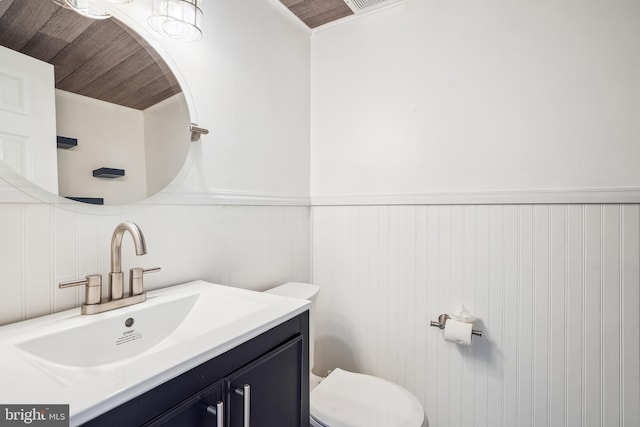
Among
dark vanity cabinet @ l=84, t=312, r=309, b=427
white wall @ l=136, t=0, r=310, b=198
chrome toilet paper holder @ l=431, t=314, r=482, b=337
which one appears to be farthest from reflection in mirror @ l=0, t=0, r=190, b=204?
chrome toilet paper holder @ l=431, t=314, r=482, b=337

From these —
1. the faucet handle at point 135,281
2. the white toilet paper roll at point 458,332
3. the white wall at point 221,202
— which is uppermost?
the white wall at point 221,202

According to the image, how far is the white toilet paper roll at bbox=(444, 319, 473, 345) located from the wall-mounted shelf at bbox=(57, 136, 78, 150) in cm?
147

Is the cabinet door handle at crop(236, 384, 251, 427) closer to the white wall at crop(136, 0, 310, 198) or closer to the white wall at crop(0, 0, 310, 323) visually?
the white wall at crop(0, 0, 310, 323)

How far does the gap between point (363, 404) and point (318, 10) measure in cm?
182

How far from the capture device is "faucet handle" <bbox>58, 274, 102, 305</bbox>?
86cm

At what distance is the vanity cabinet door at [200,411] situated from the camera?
60cm

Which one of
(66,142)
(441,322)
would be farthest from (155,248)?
(441,322)

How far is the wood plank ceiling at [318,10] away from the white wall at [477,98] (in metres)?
0.07

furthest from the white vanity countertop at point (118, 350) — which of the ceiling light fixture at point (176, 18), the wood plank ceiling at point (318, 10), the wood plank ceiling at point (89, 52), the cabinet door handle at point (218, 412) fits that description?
the wood plank ceiling at point (318, 10)

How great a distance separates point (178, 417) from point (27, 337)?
1.28 ft

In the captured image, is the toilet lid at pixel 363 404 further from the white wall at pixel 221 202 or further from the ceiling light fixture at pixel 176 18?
the ceiling light fixture at pixel 176 18

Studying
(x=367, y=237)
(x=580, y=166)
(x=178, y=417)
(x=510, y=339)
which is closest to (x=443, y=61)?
(x=580, y=166)

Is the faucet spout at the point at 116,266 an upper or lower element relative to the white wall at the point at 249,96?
lower

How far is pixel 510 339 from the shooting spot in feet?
4.47
